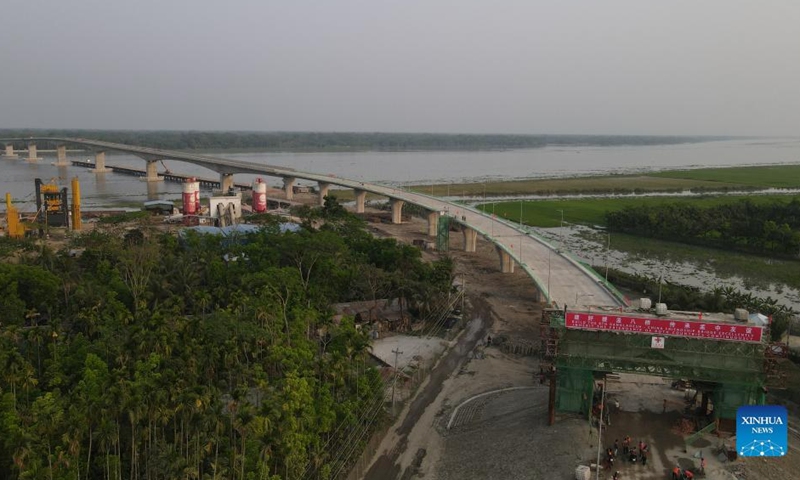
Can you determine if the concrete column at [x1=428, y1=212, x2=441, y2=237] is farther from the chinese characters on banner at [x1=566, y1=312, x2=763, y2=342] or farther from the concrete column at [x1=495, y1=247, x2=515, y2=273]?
the chinese characters on banner at [x1=566, y1=312, x2=763, y2=342]

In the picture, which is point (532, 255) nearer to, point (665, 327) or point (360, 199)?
point (665, 327)

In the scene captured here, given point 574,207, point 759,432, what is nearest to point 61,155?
point 574,207

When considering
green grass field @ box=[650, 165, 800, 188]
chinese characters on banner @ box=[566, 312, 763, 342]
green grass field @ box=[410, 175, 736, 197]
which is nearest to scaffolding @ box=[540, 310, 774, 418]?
chinese characters on banner @ box=[566, 312, 763, 342]

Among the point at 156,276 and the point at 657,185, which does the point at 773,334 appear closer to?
the point at 156,276

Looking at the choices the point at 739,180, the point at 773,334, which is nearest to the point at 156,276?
the point at 773,334

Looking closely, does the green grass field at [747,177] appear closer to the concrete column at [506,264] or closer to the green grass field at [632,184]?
the green grass field at [632,184]

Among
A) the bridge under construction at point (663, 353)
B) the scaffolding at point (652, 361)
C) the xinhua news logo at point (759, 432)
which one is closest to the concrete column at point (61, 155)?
the scaffolding at point (652, 361)
